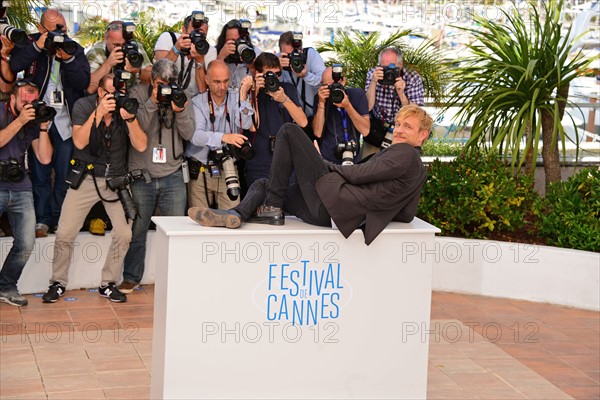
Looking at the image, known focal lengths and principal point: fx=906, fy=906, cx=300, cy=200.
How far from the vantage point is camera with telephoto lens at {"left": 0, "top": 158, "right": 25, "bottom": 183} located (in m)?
5.59

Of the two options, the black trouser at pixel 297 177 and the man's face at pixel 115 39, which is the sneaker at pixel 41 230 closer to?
the man's face at pixel 115 39

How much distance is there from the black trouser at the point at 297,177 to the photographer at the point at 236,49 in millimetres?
2060

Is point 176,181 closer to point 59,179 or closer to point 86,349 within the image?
point 59,179

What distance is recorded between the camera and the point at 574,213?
265 inches

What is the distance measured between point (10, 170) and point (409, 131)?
2.64m

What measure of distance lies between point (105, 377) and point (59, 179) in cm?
196

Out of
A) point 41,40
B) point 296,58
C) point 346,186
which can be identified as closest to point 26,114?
point 41,40

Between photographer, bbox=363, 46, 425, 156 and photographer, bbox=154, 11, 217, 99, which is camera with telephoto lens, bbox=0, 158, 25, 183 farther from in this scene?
photographer, bbox=363, 46, 425, 156

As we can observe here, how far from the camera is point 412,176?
14.0 feet

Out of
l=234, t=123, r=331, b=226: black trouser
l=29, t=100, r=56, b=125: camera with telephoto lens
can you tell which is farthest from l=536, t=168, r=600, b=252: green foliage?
l=29, t=100, r=56, b=125: camera with telephoto lens

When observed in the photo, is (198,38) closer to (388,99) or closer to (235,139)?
(235,139)

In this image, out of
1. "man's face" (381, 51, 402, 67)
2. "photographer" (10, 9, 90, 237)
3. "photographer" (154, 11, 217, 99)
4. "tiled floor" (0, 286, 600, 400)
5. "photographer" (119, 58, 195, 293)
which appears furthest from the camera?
"man's face" (381, 51, 402, 67)

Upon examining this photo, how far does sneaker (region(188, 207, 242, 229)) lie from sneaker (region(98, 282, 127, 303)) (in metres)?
2.30

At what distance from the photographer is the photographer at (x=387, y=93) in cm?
666
